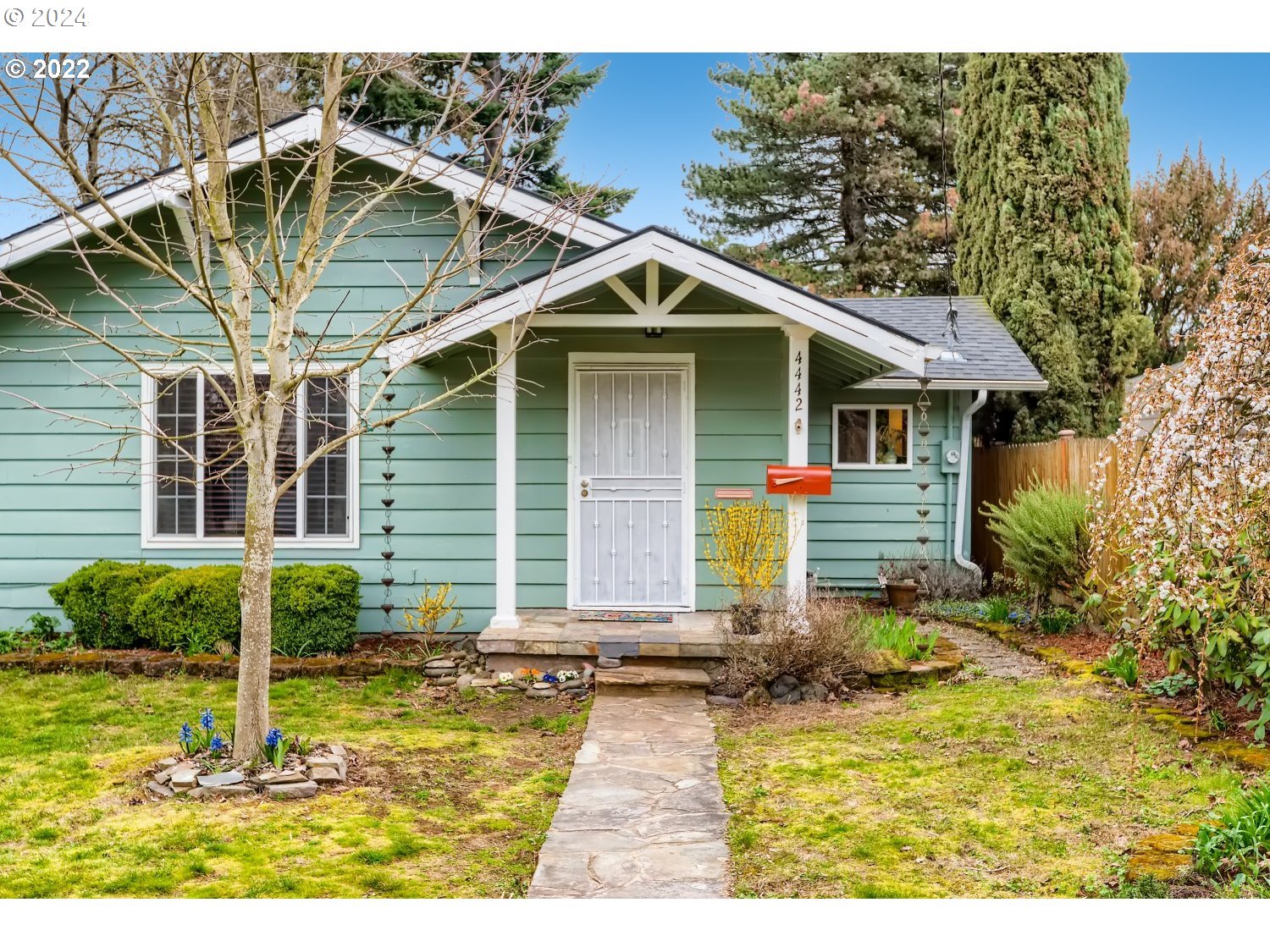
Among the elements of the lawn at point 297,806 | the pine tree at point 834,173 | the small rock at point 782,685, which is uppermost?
the pine tree at point 834,173

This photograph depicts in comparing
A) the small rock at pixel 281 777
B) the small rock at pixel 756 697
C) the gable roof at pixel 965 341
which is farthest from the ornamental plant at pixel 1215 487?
the gable roof at pixel 965 341

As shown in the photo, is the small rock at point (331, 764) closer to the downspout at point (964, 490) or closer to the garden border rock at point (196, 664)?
the garden border rock at point (196, 664)

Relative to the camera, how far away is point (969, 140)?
45.6 feet

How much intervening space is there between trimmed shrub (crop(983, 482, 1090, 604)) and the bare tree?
446cm

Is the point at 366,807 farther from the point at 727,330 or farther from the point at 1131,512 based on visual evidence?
the point at 727,330

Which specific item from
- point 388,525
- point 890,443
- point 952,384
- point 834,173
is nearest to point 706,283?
point 388,525

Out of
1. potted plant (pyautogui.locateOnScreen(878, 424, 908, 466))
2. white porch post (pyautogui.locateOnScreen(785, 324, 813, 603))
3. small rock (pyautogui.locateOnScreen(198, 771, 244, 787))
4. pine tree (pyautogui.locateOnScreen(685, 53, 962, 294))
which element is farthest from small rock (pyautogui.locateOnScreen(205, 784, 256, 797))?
pine tree (pyautogui.locateOnScreen(685, 53, 962, 294))

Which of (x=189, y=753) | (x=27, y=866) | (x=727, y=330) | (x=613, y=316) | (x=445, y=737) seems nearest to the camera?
(x=27, y=866)

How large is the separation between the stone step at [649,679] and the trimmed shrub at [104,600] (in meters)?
3.78

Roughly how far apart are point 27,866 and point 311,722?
2.26 metres

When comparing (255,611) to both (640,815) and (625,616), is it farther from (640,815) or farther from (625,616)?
(625,616)

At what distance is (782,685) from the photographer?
21.8 feet

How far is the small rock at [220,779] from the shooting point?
4.63m
